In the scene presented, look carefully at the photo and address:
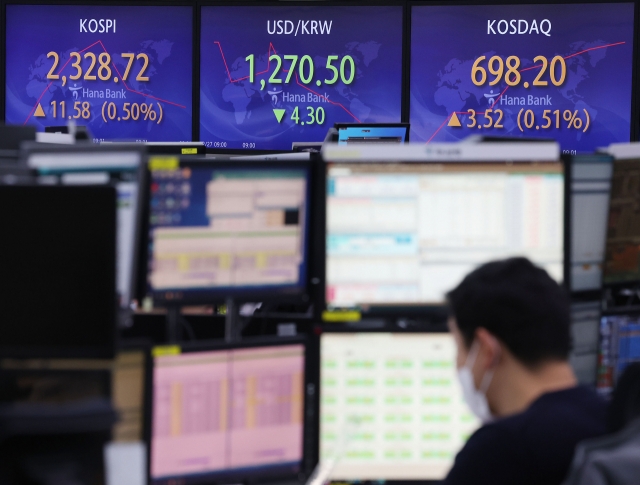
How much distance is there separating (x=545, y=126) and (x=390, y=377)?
473 centimetres

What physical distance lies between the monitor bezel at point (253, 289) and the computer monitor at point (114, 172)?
0.08 feet

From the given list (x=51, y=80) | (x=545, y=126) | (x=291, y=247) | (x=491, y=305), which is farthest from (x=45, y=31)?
(x=491, y=305)

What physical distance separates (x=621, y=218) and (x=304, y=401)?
90 cm

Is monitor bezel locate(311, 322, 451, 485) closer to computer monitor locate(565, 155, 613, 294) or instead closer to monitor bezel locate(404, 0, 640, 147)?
computer monitor locate(565, 155, 613, 294)

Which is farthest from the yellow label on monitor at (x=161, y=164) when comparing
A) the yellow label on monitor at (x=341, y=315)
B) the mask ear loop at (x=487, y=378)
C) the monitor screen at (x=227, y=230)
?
the mask ear loop at (x=487, y=378)

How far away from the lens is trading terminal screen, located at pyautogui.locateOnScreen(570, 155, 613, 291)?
1.87 m

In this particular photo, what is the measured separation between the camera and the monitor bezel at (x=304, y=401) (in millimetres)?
1646

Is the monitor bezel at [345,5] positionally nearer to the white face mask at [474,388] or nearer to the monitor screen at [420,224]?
the monitor screen at [420,224]

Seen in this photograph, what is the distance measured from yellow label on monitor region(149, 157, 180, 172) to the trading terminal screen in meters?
0.89

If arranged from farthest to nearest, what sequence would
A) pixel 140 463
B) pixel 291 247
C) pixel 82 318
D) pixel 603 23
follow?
pixel 603 23
pixel 291 247
pixel 140 463
pixel 82 318

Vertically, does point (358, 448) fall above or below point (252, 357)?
below

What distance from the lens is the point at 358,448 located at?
1.81 m

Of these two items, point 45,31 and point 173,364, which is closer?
point 173,364

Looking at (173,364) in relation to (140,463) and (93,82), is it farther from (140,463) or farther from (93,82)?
(93,82)
